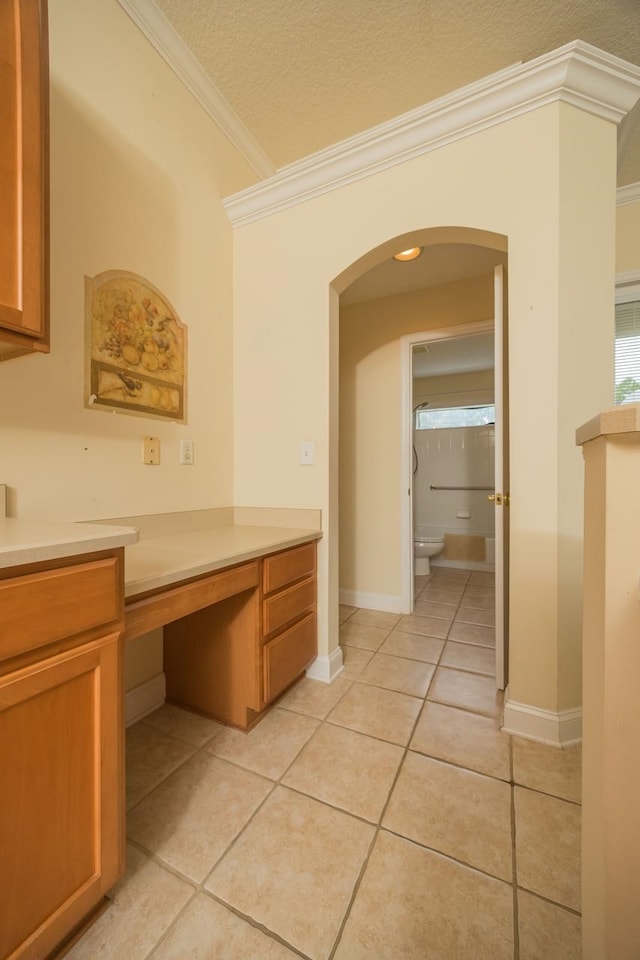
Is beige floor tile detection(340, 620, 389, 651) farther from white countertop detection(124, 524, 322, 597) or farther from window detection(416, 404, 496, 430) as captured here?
window detection(416, 404, 496, 430)

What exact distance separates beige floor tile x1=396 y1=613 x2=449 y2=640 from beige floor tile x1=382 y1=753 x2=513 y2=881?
3.76 ft

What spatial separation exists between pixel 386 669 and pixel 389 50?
3026 mm

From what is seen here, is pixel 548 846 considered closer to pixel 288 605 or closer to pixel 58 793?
pixel 288 605

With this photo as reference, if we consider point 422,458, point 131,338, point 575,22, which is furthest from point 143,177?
point 422,458

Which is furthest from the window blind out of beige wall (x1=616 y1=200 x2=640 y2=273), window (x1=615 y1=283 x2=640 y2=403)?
beige wall (x1=616 y1=200 x2=640 y2=273)

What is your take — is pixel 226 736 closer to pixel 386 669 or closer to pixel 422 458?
pixel 386 669

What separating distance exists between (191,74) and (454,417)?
4101mm

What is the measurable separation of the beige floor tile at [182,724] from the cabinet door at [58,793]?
24.5 inches

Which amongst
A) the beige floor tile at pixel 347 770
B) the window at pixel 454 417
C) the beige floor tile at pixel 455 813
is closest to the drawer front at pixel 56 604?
the beige floor tile at pixel 347 770

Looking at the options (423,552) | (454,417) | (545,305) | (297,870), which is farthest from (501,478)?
(454,417)

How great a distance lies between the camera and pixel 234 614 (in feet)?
4.90

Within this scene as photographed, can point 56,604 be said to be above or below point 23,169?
below

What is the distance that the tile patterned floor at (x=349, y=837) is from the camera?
2.72 ft

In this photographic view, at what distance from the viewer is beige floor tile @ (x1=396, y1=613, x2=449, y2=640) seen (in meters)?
2.45
